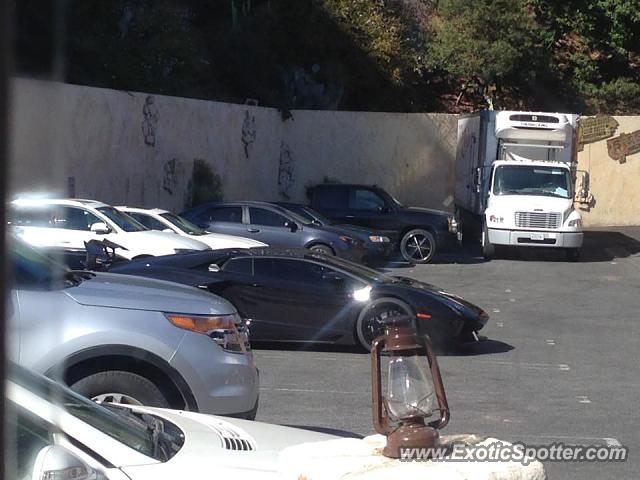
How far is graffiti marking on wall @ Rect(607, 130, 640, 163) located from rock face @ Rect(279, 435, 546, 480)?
29.1 metres

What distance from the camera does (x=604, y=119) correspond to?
3167cm

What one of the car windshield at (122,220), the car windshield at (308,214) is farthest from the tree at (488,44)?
the car windshield at (122,220)

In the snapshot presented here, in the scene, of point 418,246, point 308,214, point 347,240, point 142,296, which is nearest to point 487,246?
point 418,246

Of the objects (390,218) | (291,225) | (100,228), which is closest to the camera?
(100,228)

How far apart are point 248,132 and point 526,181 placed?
8577 millimetres

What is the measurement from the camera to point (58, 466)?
3.21 meters

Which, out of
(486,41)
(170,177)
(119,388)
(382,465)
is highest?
(486,41)

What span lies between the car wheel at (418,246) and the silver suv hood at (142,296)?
16212mm

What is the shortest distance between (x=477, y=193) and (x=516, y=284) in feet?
18.4

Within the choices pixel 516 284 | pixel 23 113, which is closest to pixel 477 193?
pixel 516 284

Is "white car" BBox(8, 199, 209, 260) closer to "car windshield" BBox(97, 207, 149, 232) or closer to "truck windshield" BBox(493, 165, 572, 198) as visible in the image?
"car windshield" BBox(97, 207, 149, 232)

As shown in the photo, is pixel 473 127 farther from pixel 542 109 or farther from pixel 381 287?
pixel 381 287

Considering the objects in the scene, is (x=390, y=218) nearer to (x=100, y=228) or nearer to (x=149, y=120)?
(x=149, y=120)

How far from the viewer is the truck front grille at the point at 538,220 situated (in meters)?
23.6
